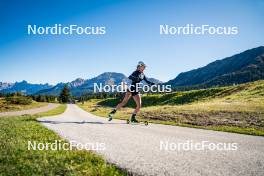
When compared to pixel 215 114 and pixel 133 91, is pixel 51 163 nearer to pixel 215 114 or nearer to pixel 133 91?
pixel 133 91

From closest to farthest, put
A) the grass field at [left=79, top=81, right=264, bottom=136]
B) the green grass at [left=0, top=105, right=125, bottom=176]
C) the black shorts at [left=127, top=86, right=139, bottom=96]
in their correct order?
1. the green grass at [left=0, top=105, right=125, bottom=176]
2. the black shorts at [left=127, top=86, right=139, bottom=96]
3. the grass field at [left=79, top=81, right=264, bottom=136]

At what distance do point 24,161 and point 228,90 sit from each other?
235 ft

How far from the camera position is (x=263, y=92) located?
186 feet

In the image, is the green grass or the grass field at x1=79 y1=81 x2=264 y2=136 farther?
the grass field at x1=79 y1=81 x2=264 y2=136

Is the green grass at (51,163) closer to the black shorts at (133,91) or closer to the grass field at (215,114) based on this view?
the black shorts at (133,91)

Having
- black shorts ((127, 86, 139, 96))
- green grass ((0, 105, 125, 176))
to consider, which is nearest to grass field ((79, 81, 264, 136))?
black shorts ((127, 86, 139, 96))

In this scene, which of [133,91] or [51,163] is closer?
[51,163]

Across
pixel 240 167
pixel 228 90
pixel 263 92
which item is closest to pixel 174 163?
pixel 240 167

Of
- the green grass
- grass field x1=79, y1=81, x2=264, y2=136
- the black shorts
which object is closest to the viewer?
the green grass

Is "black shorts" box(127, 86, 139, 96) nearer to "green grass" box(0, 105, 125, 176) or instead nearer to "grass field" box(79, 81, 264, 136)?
"grass field" box(79, 81, 264, 136)

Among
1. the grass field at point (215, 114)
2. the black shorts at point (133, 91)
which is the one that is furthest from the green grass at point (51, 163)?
the grass field at point (215, 114)

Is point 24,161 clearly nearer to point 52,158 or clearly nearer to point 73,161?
point 52,158

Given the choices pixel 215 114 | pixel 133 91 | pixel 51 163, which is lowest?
pixel 215 114

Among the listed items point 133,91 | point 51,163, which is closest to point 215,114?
point 133,91
